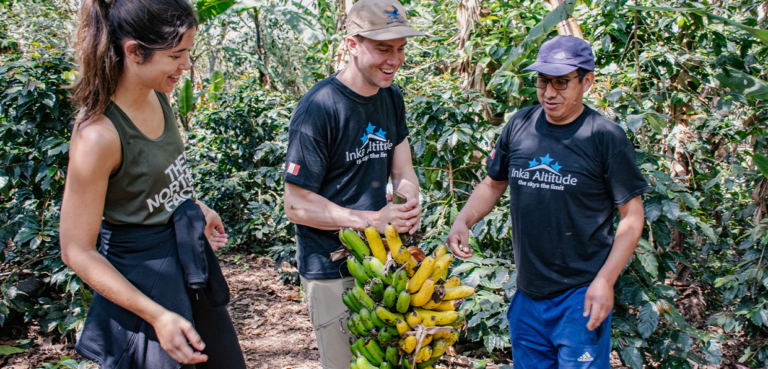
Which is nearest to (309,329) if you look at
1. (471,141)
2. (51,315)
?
(51,315)

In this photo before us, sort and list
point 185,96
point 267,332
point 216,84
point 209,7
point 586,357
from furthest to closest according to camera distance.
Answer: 1. point 216,84
2. point 185,96
3. point 209,7
4. point 267,332
5. point 586,357

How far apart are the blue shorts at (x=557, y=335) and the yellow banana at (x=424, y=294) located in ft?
2.24

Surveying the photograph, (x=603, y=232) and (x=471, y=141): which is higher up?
(x=471, y=141)

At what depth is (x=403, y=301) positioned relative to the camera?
1.60 m

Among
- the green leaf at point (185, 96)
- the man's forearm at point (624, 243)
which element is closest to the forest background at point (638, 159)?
the man's forearm at point (624, 243)

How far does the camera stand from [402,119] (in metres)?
2.23

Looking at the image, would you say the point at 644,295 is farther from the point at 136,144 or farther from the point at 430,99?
the point at 136,144

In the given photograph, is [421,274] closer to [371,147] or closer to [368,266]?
[368,266]

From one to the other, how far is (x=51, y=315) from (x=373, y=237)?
10.0 ft

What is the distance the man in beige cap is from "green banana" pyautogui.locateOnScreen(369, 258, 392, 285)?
158mm

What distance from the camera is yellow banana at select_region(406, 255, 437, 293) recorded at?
1.68 meters

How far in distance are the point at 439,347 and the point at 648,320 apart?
1.55 m

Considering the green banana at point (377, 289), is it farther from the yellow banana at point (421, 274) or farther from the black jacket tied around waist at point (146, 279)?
the black jacket tied around waist at point (146, 279)

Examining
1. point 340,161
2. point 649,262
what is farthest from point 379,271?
point 649,262
